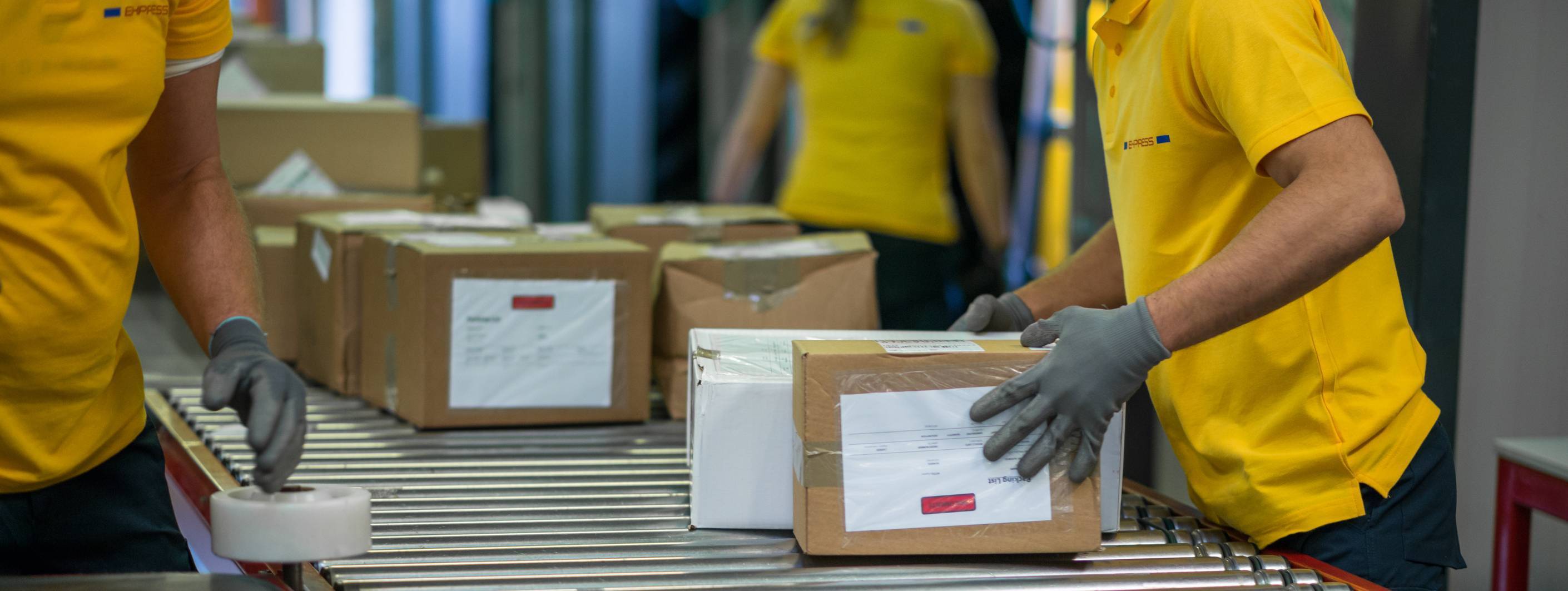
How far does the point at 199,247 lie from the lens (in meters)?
1.42

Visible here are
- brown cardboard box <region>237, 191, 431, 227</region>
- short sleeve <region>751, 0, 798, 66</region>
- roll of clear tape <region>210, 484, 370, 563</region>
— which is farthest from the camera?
short sleeve <region>751, 0, 798, 66</region>

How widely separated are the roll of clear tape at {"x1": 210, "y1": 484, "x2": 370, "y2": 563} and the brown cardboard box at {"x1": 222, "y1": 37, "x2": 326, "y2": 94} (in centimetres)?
308

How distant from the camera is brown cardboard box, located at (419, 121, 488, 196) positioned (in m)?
3.40

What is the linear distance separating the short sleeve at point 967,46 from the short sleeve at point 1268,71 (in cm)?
179

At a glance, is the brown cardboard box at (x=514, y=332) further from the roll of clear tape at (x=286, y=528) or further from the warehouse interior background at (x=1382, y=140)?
the roll of clear tape at (x=286, y=528)

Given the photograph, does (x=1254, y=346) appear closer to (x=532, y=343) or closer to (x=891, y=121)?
(x=532, y=343)

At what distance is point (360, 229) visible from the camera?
2191 millimetres

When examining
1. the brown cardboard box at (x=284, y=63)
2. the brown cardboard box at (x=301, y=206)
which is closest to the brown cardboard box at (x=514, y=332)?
the brown cardboard box at (x=301, y=206)

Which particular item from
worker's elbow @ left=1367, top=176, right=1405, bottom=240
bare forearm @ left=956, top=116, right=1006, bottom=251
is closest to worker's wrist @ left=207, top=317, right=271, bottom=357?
worker's elbow @ left=1367, top=176, right=1405, bottom=240

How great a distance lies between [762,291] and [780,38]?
1276 mm

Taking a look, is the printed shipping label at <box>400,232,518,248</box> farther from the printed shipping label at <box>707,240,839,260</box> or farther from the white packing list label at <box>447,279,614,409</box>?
the printed shipping label at <box>707,240,839,260</box>

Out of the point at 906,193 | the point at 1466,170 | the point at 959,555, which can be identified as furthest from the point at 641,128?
the point at 959,555

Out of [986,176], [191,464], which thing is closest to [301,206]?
[191,464]

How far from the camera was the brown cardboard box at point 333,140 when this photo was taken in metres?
2.78
